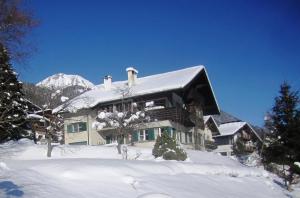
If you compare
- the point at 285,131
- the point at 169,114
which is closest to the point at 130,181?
the point at 285,131

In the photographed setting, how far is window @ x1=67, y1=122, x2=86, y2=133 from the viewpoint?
143ft

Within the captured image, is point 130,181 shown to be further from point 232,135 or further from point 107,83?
point 232,135

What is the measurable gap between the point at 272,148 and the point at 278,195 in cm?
894

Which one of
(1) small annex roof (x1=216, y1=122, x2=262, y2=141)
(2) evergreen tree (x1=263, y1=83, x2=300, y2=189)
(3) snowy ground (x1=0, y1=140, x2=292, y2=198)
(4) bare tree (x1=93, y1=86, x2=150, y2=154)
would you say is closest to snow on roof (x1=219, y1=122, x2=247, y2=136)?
(1) small annex roof (x1=216, y1=122, x2=262, y2=141)

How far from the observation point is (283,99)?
28312 millimetres

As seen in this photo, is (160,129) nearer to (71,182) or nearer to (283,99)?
(283,99)

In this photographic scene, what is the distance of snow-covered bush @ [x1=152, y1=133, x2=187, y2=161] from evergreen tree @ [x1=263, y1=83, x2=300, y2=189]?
637cm

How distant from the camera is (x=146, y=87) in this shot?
4103 centimetres

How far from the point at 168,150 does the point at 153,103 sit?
1373 centimetres

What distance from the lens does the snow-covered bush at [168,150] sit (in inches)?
1011

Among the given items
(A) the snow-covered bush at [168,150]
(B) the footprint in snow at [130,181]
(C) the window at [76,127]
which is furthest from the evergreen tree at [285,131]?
(C) the window at [76,127]

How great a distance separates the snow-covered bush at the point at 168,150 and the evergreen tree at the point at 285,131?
20.9ft

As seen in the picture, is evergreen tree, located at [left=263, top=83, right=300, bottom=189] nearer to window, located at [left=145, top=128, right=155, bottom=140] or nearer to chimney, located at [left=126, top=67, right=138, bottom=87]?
window, located at [left=145, top=128, right=155, bottom=140]

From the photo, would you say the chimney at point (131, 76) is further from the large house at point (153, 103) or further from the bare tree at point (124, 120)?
the bare tree at point (124, 120)
